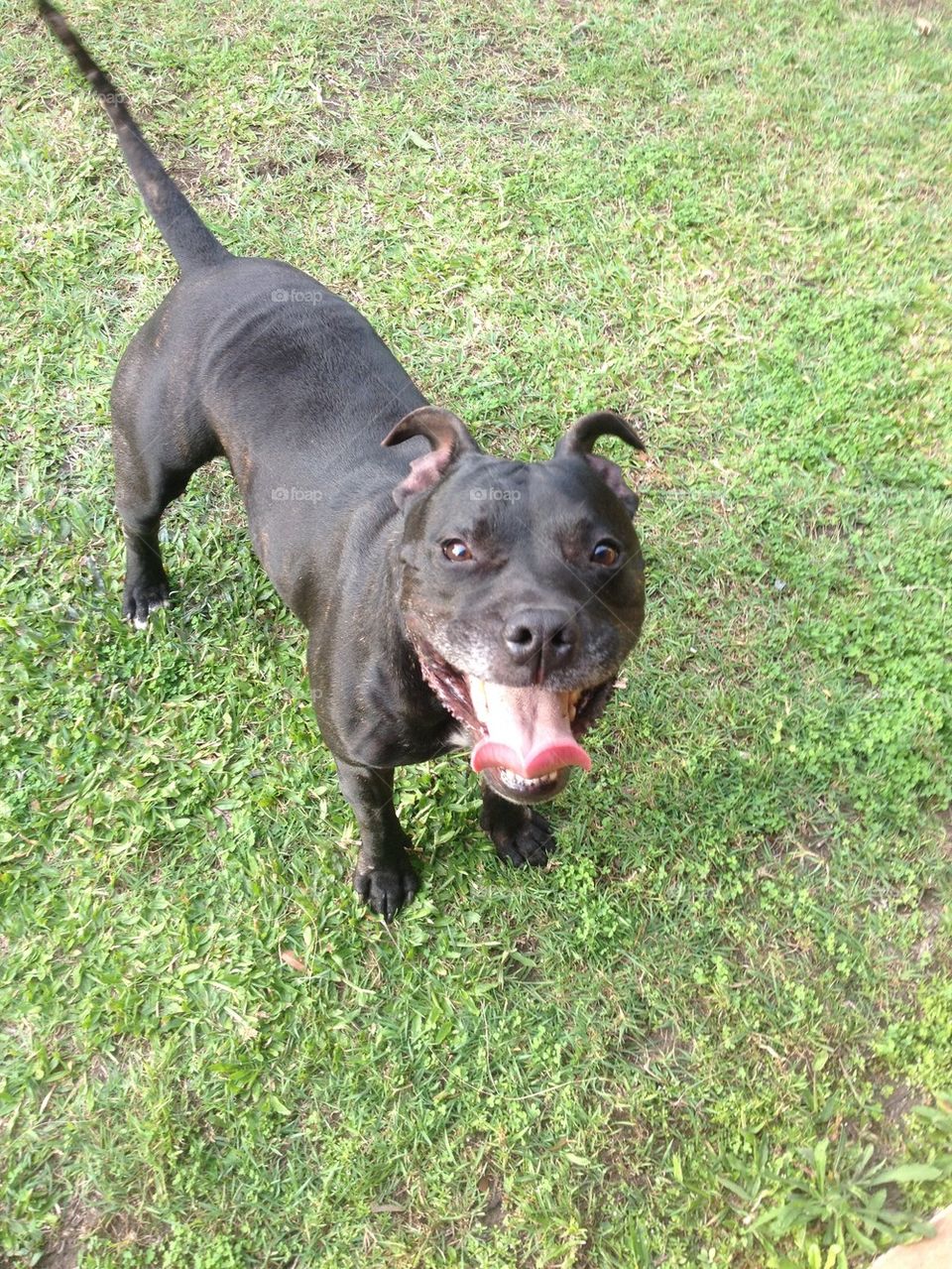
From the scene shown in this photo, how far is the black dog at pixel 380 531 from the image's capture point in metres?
2.63

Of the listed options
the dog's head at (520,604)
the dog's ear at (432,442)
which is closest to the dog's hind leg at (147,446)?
the dog's ear at (432,442)

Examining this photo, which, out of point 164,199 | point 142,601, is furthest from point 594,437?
point 142,601

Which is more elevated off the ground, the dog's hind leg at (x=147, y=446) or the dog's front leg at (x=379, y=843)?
the dog's hind leg at (x=147, y=446)

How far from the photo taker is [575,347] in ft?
17.4

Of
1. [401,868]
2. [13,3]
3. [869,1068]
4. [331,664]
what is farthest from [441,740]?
[13,3]

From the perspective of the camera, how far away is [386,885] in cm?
375

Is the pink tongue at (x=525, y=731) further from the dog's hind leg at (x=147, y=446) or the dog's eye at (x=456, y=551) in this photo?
the dog's hind leg at (x=147, y=446)

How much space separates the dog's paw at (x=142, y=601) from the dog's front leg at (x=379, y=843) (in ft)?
5.41

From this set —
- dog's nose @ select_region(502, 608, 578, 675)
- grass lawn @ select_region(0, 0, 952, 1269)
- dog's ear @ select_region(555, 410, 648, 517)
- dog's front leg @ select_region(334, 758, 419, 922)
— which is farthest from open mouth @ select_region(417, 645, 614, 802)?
grass lawn @ select_region(0, 0, 952, 1269)

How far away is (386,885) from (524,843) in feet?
1.96

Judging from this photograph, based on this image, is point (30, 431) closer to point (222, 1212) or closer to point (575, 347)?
point (575, 347)

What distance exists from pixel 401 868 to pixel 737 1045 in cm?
147

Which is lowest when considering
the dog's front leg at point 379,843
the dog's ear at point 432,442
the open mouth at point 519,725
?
the dog's front leg at point 379,843

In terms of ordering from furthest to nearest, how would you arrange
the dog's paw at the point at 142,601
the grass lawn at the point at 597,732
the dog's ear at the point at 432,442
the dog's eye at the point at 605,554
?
the dog's paw at the point at 142,601 < the grass lawn at the point at 597,732 < the dog's ear at the point at 432,442 < the dog's eye at the point at 605,554
